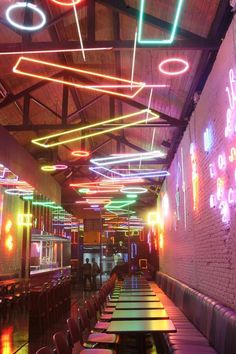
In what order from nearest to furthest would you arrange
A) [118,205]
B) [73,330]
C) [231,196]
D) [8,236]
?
1. [73,330]
2. [231,196]
3. [8,236]
4. [118,205]

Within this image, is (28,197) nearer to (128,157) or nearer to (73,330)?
(128,157)

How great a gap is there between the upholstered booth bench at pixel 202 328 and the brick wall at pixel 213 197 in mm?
200

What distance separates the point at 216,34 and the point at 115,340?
400cm

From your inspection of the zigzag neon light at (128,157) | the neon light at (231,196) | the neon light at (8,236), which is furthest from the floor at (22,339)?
the zigzag neon light at (128,157)

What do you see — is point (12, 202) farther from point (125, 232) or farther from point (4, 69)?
point (125, 232)

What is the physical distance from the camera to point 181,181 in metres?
8.98

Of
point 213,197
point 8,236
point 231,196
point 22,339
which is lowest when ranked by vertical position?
point 22,339

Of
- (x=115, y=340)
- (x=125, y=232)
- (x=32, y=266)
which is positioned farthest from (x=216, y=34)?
(x=125, y=232)

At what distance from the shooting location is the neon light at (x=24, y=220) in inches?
388

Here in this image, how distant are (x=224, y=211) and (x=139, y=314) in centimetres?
174

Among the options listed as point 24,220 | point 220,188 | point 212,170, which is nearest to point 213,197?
A: point 212,170

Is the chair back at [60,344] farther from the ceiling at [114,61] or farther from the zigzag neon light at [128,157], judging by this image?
the zigzag neon light at [128,157]

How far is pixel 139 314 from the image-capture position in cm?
521

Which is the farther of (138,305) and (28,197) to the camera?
(28,197)
